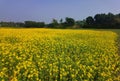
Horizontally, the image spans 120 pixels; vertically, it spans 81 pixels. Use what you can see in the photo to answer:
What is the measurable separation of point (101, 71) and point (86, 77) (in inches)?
41.3

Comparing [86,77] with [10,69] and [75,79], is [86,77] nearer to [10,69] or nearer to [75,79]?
[75,79]

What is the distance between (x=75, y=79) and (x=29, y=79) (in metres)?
1.11

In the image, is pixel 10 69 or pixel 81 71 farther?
pixel 10 69

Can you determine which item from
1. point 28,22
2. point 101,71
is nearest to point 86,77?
point 101,71

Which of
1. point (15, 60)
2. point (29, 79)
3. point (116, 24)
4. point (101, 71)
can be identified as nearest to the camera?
point (29, 79)

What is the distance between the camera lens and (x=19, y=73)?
811 centimetres

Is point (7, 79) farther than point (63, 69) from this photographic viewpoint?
No

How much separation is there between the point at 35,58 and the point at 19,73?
7.47 feet

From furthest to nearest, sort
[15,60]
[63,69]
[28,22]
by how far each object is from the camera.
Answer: [28,22] < [15,60] < [63,69]

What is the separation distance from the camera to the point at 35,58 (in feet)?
34.0

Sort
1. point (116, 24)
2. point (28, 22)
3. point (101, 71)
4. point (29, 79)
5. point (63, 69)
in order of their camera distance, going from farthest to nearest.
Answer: point (116, 24)
point (28, 22)
point (101, 71)
point (63, 69)
point (29, 79)

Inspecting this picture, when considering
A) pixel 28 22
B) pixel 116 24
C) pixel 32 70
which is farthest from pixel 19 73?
pixel 116 24

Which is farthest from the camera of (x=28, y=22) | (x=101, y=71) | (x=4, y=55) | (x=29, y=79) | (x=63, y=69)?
(x=28, y=22)

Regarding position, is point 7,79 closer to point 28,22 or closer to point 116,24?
point 28,22
